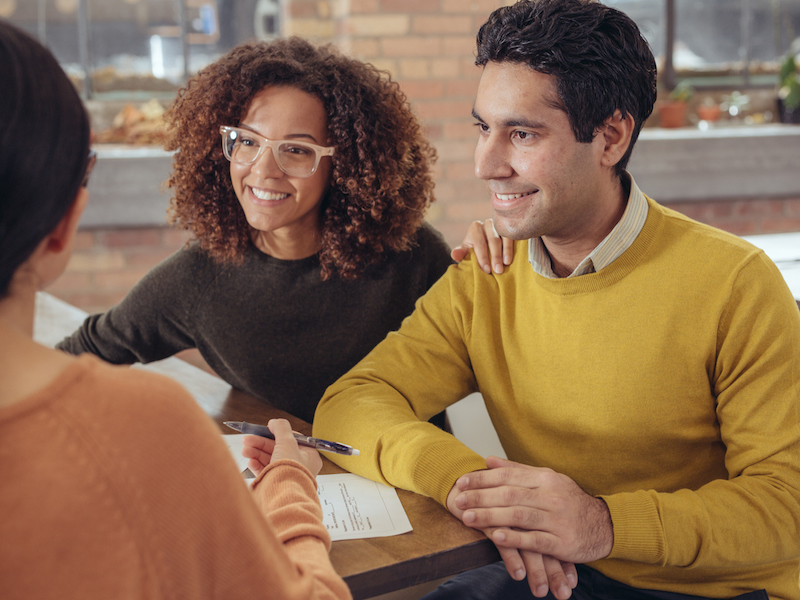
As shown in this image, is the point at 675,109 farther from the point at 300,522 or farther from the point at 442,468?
the point at 300,522

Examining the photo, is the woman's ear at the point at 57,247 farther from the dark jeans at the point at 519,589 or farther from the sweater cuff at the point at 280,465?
the dark jeans at the point at 519,589

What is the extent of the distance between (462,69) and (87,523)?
3157 millimetres

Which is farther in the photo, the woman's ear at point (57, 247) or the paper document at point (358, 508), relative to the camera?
the paper document at point (358, 508)

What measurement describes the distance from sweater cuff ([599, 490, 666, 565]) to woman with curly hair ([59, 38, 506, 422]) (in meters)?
0.80

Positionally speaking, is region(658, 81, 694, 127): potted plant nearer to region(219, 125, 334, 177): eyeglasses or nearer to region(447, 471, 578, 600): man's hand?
Result: region(219, 125, 334, 177): eyeglasses

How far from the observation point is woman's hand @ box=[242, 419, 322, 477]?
3.62 ft

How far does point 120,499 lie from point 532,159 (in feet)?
3.18

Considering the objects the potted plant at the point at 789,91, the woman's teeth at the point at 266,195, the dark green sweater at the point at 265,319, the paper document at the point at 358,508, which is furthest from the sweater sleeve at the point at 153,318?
the potted plant at the point at 789,91

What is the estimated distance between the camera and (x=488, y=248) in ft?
5.11

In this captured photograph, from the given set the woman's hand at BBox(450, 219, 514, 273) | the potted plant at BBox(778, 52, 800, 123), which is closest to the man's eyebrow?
the woman's hand at BBox(450, 219, 514, 273)

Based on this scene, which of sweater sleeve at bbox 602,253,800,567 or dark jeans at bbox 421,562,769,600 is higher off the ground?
sweater sleeve at bbox 602,253,800,567

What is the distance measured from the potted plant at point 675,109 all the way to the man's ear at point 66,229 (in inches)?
164

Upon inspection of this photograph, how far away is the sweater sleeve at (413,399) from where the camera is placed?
1.19 metres

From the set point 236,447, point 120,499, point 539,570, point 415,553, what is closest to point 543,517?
point 539,570
